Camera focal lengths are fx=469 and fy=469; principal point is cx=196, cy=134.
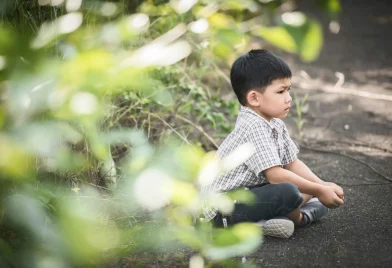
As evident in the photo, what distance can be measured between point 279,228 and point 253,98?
2.07 ft

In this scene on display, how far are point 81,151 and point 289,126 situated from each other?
1.85m

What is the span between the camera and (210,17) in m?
0.71

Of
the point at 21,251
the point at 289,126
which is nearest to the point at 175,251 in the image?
the point at 21,251

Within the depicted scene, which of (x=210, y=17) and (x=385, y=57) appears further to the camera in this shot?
(x=385, y=57)

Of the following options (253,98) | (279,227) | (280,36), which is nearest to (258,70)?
(253,98)

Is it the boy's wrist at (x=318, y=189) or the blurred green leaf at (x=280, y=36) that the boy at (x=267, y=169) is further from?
the blurred green leaf at (x=280, y=36)

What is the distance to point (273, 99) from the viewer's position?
7.29 ft

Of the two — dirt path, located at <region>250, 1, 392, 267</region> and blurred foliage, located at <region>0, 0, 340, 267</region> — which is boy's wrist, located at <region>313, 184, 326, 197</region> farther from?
blurred foliage, located at <region>0, 0, 340, 267</region>

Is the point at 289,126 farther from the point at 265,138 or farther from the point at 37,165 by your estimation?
the point at 37,165

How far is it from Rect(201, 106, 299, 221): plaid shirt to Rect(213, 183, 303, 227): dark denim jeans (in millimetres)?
79

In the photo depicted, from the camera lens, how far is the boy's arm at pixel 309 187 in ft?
6.66

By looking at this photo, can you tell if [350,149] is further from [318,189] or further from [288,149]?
[318,189]

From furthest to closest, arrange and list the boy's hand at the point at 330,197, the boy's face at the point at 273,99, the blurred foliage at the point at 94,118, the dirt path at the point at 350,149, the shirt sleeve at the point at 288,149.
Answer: the shirt sleeve at the point at 288,149 → the boy's face at the point at 273,99 → the boy's hand at the point at 330,197 → the dirt path at the point at 350,149 → the blurred foliage at the point at 94,118

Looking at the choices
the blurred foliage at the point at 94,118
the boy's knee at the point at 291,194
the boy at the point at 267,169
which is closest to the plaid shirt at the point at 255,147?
the boy at the point at 267,169
